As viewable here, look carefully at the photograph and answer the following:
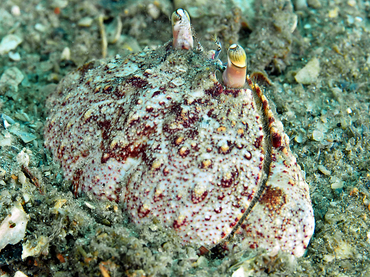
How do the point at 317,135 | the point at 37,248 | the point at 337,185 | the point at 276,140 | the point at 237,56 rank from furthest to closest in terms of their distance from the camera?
the point at 317,135
the point at 337,185
the point at 276,140
the point at 37,248
the point at 237,56

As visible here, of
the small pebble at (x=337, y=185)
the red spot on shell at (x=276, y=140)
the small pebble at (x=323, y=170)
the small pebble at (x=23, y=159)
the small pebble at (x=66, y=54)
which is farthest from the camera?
the small pebble at (x=66, y=54)

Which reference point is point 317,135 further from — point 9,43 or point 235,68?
point 9,43

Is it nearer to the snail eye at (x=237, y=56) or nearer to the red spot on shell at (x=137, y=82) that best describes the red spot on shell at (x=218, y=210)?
the snail eye at (x=237, y=56)

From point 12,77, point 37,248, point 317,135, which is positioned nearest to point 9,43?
point 12,77

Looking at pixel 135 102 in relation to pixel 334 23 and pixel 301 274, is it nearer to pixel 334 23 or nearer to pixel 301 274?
pixel 301 274

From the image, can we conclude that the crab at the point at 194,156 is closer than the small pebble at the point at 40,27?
Yes

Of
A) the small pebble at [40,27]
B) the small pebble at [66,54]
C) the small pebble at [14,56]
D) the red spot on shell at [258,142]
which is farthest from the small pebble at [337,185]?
the small pebble at [40,27]

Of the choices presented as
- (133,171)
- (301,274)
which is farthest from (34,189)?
(301,274)

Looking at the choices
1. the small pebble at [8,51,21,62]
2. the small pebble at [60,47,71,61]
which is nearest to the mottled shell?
the small pebble at [60,47,71,61]
